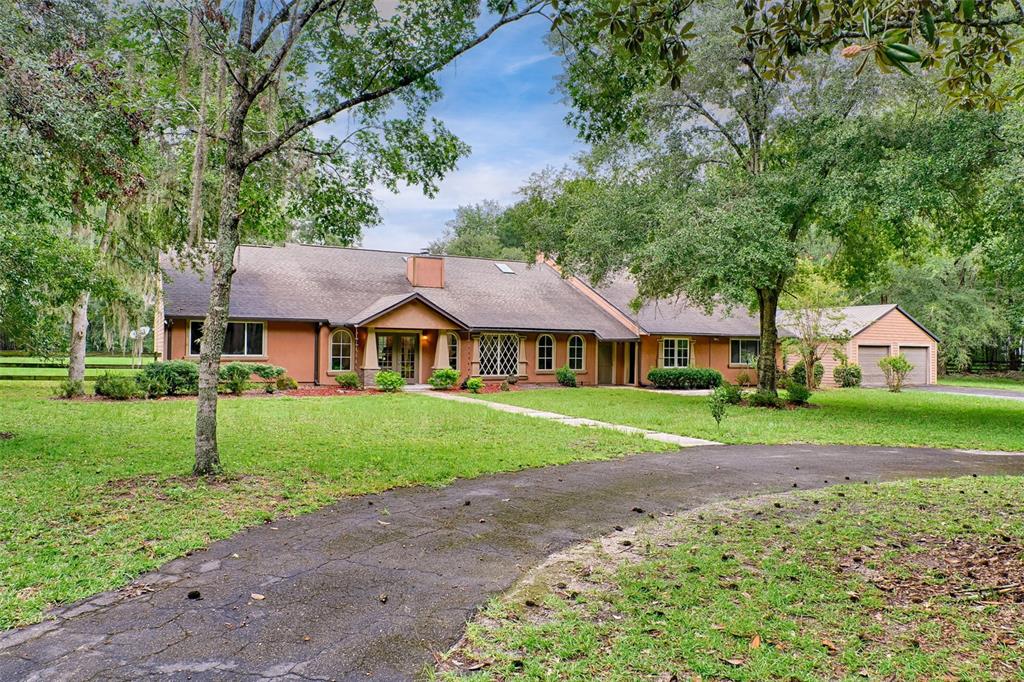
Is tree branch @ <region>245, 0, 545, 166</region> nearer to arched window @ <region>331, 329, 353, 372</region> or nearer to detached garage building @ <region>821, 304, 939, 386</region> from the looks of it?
arched window @ <region>331, 329, 353, 372</region>

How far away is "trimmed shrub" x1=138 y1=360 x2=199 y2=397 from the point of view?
613 inches

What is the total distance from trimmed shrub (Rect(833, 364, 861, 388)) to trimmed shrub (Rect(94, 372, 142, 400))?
24866 mm

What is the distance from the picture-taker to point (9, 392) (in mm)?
16391

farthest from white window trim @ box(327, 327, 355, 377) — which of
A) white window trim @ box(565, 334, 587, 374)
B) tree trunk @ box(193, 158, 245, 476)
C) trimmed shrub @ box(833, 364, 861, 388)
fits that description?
trimmed shrub @ box(833, 364, 861, 388)

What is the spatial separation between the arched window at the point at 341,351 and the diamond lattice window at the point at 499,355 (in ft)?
15.0

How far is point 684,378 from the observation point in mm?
23234

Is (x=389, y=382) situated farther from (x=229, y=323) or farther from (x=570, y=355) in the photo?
(x=570, y=355)

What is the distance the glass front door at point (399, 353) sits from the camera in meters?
21.4

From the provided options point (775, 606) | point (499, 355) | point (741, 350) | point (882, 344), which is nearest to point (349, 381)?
point (499, 355)

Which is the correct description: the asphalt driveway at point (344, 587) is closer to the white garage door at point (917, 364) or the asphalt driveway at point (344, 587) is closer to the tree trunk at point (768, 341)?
the tree trunk at point (768, 341)

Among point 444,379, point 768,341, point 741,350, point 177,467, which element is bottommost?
point 177,467

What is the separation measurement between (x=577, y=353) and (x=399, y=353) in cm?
682

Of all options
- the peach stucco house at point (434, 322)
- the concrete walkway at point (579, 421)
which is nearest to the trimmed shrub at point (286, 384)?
the peach stucco house at point (434, 322)

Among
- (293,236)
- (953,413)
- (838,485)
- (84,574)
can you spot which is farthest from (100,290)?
(293,236)
